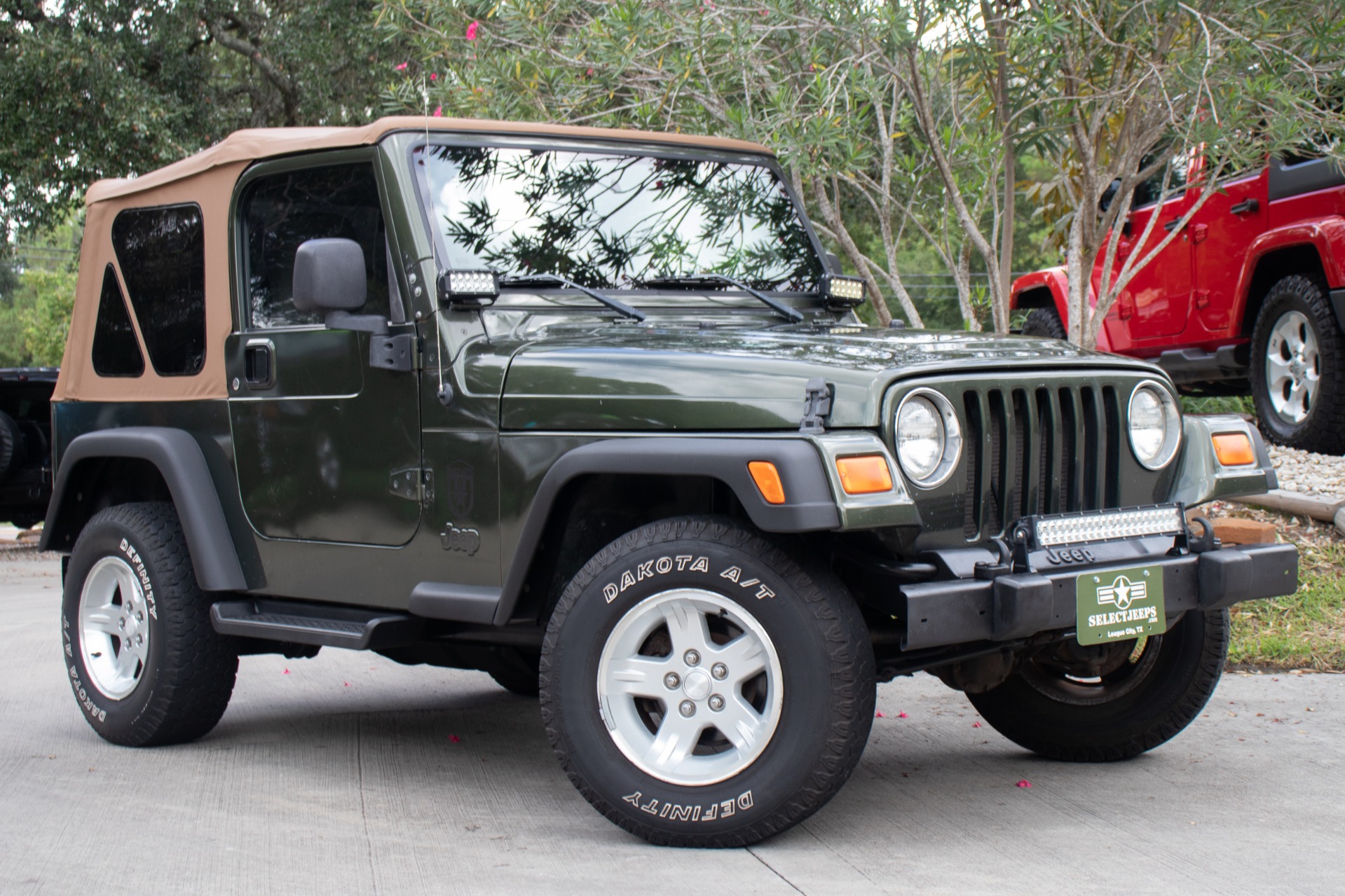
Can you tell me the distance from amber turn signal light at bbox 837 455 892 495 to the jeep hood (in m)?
0.13

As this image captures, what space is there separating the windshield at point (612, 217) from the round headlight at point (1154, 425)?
1405 millimetres

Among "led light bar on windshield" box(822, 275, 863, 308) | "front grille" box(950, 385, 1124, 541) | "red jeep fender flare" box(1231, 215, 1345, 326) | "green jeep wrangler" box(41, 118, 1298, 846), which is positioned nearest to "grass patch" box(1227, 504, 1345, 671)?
"red jeep fender flare" box(1231, 215, 1345, 326)

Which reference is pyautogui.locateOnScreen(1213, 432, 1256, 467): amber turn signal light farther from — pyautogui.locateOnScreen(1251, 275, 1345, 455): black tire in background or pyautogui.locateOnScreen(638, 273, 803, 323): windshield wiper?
pyautogui.locateOnScreen(1251, 275, 1345, 455): black tire in background

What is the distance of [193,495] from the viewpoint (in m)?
4.96

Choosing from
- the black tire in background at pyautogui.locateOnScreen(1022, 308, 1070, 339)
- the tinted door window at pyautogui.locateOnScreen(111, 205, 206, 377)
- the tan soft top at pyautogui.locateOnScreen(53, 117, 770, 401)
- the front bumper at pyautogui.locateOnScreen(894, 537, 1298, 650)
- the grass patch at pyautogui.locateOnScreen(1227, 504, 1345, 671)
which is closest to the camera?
the front bumper at pyautogui.locateOnScreen(894, 537, 1298, 650)

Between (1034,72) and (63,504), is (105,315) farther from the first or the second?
(1034,72)

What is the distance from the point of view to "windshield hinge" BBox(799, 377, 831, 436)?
3.61m

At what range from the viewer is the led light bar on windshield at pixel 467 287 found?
14.3 ft

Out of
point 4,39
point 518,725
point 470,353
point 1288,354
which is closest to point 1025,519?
A: point 470,353

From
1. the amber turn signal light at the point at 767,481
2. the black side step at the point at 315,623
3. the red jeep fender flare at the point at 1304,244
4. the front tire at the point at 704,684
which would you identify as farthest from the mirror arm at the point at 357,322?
the red jeep fender flare at the point at 1304,244

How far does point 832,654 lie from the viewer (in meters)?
3.57

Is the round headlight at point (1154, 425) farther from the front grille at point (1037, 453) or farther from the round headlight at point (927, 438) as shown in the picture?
the round headlight at point (927, 438)

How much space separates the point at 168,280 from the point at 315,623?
1.54 metres

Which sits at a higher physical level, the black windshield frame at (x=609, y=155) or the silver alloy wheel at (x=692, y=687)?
the black windshield frame at (x=609, y=155)
